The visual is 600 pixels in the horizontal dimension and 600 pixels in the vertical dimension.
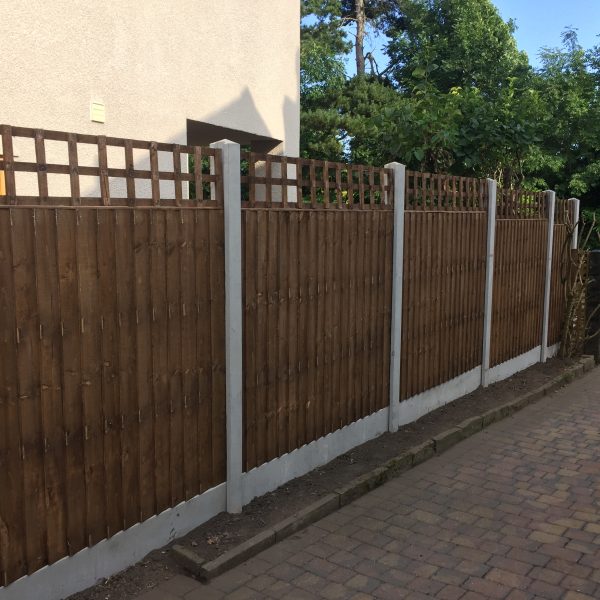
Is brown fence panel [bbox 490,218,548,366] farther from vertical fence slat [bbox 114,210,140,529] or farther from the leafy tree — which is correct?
the leafy tree

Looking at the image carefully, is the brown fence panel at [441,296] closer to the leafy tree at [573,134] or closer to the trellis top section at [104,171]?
the trellis top section at [104,171]

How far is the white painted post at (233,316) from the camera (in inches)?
141

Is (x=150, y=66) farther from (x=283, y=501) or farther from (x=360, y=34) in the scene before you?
(x=360, y=34)

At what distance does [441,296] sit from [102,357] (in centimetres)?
366

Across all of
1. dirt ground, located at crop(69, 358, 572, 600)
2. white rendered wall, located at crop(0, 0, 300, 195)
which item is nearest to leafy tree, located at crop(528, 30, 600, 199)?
white rendered wall, located at crop(0, 0, 300, 195)

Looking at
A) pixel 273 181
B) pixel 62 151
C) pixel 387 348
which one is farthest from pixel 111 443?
pixel 62 151

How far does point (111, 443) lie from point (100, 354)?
46 centimetres

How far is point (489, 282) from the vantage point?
6676 mm

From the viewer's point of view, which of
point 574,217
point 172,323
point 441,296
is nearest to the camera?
point 172,323

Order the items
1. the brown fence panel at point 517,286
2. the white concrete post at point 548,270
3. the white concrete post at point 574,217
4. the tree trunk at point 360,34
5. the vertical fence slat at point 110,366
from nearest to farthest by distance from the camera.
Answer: the vertical fence slat at point 110,366, the brown fence panel at point 517,286, the white concrete post at point 548,270, the white concrete post at point 574,217, the tree trunk at point 360,34

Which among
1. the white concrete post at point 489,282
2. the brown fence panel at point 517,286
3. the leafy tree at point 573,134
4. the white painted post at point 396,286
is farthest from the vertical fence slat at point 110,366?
the leafy tree at point 573,134

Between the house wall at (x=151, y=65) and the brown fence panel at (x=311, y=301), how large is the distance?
2.17 metres

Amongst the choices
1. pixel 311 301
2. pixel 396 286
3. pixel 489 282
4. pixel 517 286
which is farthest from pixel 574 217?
pixel 311 301

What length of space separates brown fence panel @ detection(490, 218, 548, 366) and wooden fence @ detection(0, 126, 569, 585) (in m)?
1.51
